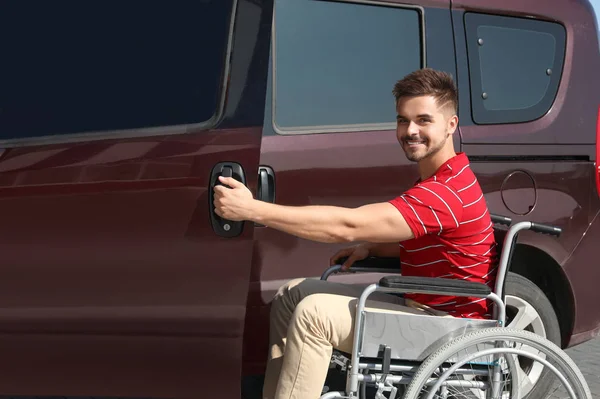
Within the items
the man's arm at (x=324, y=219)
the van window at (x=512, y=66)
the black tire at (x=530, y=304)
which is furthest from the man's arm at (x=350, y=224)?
the van window at (x=512, y=66)

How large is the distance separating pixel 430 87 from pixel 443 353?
0.85m

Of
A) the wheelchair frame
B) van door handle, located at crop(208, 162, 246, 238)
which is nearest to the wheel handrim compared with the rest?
the wheelchair frame

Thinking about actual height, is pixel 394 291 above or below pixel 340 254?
below

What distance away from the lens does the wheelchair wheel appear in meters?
2.82

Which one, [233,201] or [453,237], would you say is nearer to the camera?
[233,201]

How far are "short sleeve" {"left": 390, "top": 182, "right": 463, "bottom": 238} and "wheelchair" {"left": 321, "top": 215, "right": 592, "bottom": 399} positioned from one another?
0.58 feet

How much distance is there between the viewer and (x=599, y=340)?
236 inches

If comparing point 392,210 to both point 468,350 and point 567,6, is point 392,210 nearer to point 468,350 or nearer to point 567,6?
point 468,350

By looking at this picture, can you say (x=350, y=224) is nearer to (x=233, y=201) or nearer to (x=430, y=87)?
(x=233, y=201)

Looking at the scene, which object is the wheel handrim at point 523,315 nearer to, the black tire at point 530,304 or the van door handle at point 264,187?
the black tire at point 530,304

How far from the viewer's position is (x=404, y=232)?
9.50 feet

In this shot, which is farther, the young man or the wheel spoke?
the wheel spoke

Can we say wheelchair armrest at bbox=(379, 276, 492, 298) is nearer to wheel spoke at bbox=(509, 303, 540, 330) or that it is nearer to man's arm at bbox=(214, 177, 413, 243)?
man's arm at bbox=(214, 177, 413, 243)

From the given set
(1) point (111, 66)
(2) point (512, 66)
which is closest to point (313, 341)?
(1) point (111, 66)
